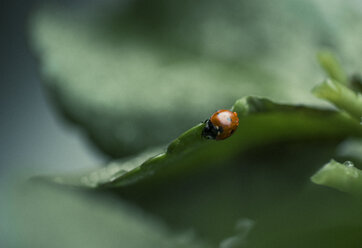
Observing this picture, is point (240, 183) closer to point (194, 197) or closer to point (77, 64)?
point (194, 197)

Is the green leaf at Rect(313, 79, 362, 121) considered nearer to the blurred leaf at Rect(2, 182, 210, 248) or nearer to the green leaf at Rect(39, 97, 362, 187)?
the green leaf at Rect(39, 97, 362, 187)

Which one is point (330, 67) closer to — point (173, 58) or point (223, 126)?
point (223, 126)

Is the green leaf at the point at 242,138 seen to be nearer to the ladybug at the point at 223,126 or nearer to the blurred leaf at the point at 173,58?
the ladybug at the point at 223,126

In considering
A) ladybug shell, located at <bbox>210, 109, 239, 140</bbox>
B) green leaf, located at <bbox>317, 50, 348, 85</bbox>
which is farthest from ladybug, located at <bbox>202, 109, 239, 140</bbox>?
green leaf, located at <bbox>317, 50, 348, 85</bbox>

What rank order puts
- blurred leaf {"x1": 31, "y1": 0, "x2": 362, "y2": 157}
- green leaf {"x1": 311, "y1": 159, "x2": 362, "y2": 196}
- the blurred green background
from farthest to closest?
blurred leaf {"x1": 31, "y1": 0, "x2": 362, "y2": 157}, the blurred green background, green leaf {"x1": 311, "y1": 159, "x2": 362, "y2": 196}

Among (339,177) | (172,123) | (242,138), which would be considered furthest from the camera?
(172,123)

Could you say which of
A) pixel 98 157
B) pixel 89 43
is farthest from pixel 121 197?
pixel 89 43

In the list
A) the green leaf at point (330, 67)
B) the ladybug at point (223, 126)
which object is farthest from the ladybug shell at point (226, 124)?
the green leaf at point (330, 67)

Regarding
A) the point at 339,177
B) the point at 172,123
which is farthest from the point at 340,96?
the point at 172,123
